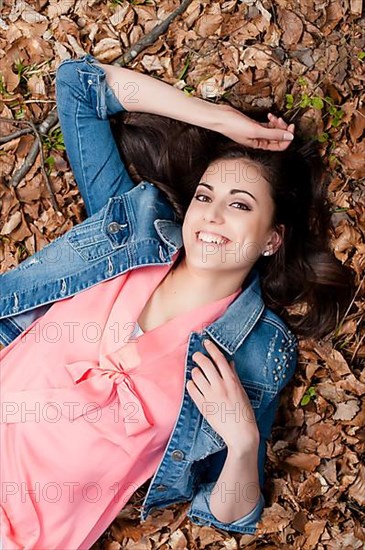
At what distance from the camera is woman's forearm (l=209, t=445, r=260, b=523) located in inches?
128

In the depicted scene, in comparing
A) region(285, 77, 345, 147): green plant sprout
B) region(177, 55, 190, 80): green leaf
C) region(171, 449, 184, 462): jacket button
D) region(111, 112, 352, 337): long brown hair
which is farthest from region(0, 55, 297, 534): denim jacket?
region(285, 77, 345, 147): green plant sprout

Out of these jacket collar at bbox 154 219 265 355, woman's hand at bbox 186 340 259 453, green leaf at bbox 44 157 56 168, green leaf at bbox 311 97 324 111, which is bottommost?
woman's hand at bbox 186 340 259 453

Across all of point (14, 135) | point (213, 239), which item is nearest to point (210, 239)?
point (213, 239)

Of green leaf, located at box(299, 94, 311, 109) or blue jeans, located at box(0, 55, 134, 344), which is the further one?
green leaf, located at box(299, 94, 311, 109)

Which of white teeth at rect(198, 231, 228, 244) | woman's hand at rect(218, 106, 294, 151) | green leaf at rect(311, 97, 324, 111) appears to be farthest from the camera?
green leaf at rect(311, 97, 324, 111)

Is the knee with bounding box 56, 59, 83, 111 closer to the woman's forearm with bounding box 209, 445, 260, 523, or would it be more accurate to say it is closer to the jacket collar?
the jacket collar

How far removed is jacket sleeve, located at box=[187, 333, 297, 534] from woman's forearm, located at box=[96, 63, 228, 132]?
97 centimetres

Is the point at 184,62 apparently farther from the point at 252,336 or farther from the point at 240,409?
the point at 240,409

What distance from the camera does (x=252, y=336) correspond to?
11.5 ft

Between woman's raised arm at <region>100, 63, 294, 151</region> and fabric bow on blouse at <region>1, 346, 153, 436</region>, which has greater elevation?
woman's raised arm at <region>100, 63, 294, 151</region>

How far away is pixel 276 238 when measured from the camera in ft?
11.2

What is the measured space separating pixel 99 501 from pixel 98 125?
1.47 meters

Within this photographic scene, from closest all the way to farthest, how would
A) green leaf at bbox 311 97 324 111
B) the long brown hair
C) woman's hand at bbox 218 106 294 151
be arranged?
woman's hand at bbox 218 106 294 151, the long brown hair, green leaf at bbox 311 97 324 111

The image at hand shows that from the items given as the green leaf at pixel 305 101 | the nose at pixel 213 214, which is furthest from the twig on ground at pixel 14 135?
the green leaf at pixel 305 101
